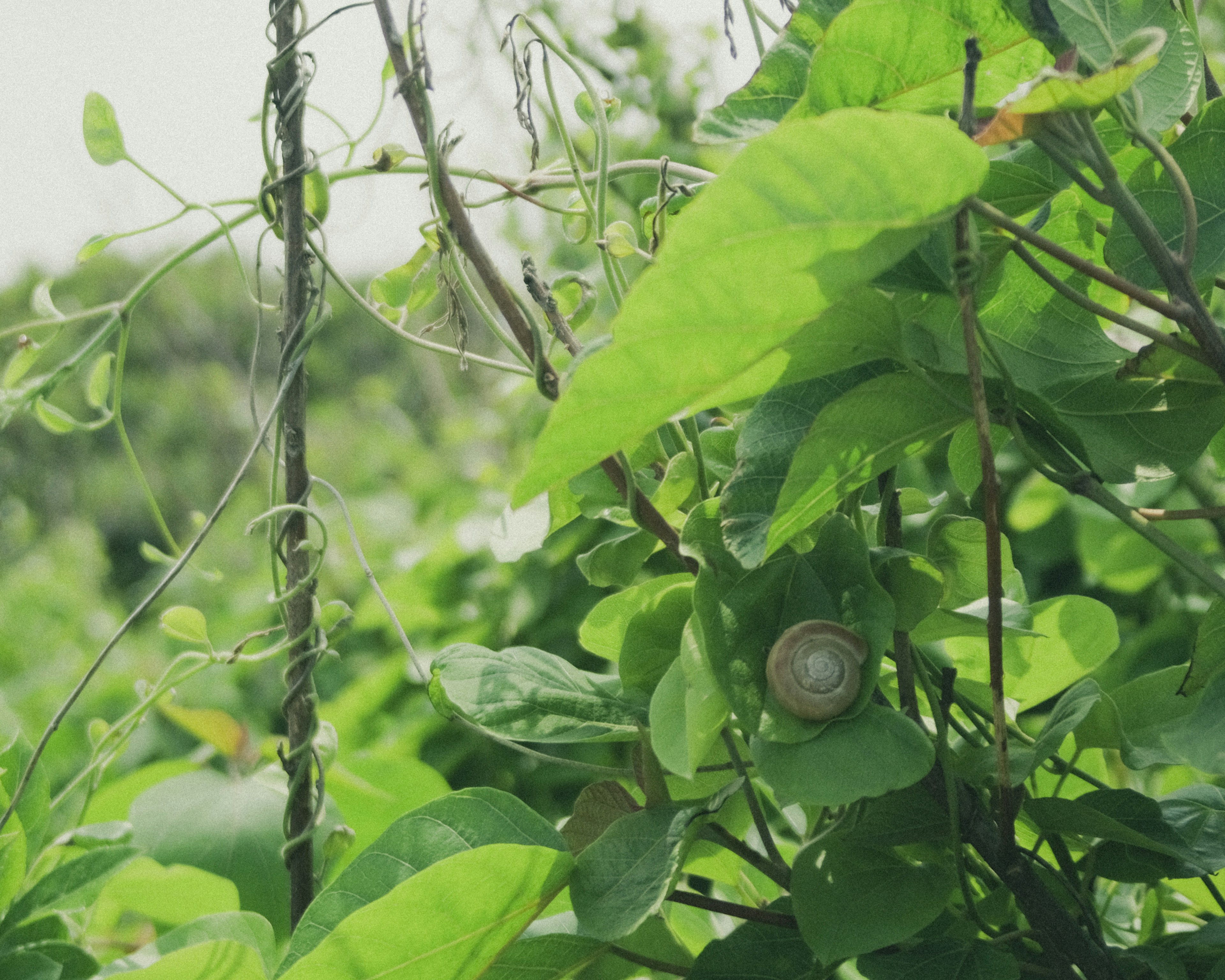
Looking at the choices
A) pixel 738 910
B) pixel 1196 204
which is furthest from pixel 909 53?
pixel 738 910

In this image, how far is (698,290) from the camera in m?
0.29

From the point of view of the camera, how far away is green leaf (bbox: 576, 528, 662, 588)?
1.83 feet

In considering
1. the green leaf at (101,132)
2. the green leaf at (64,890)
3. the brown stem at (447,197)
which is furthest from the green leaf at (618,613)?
the green leaf at (101,132)

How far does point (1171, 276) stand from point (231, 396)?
305 inches

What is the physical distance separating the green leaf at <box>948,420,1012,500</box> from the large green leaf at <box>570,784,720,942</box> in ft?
0.66

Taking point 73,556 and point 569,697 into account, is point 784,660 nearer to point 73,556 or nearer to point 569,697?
point 569,697

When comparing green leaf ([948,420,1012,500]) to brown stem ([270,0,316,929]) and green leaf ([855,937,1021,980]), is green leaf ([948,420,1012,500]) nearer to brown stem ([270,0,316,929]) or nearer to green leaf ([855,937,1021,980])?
green leaf ([855,937,1021,980])

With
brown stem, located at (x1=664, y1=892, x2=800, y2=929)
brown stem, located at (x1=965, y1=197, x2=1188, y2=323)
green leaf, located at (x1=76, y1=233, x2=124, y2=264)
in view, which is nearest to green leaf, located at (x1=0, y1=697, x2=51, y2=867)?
green leaf, located at (x1=76, y1=233, x2=124, y2=264)

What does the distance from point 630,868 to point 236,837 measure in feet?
1.40

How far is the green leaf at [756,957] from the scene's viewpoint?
486mm

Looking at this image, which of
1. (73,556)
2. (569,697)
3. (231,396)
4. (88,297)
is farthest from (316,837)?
(88,297)

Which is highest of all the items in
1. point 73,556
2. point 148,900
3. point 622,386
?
point 622,386

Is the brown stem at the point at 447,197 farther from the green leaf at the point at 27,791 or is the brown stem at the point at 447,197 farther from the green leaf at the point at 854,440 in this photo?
the green leaf at the point at 27,791

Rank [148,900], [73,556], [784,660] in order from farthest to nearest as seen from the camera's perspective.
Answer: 1. [73,556]
2. [148,900]
3. [784,660]
